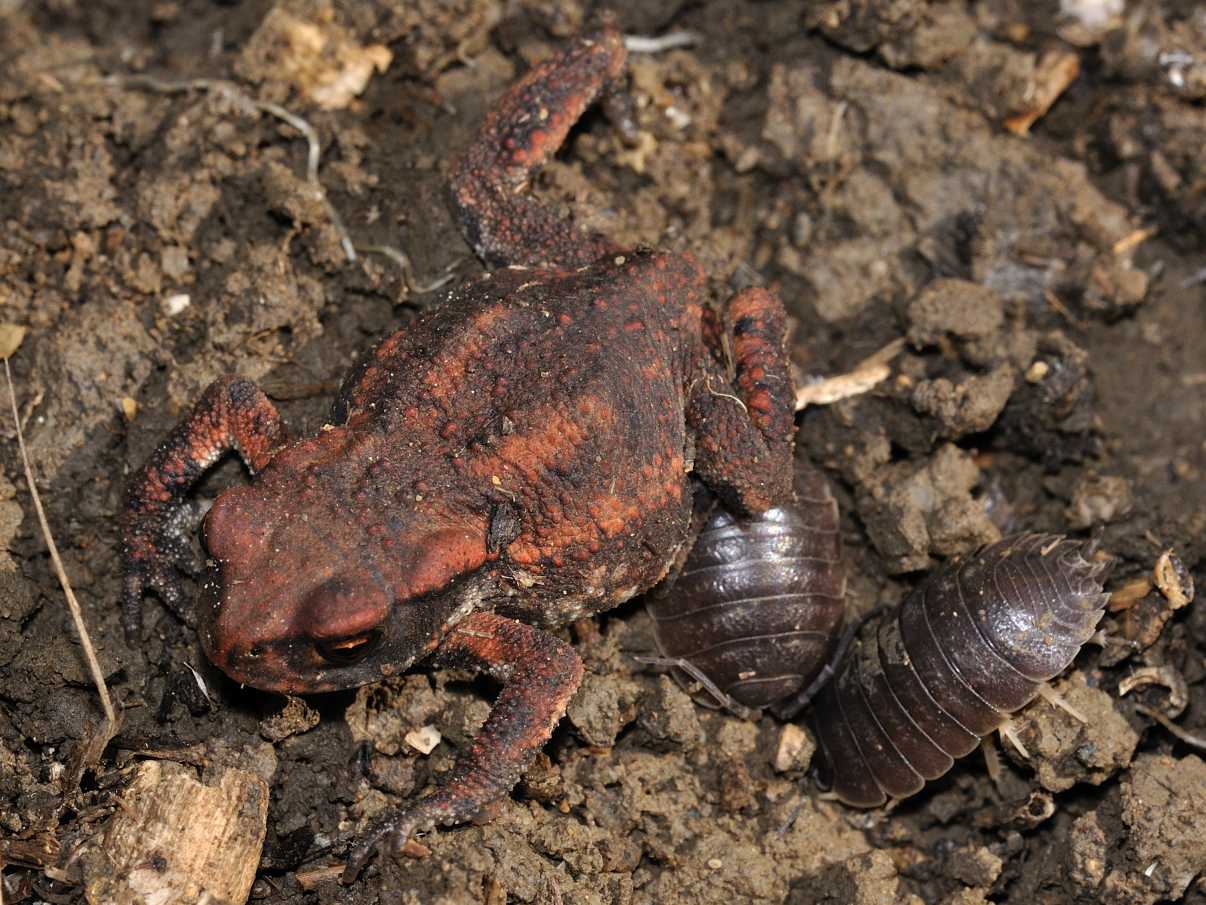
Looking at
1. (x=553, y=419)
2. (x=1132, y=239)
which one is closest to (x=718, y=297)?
(x=553, y=419)

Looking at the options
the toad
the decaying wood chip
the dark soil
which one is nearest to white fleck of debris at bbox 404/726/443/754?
the dark soil

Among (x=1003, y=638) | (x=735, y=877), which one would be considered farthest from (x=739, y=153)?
(x=735, y=877)

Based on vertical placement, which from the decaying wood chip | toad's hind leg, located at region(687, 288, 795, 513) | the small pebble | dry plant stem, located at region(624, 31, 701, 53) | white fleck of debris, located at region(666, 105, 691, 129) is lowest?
the small pebble

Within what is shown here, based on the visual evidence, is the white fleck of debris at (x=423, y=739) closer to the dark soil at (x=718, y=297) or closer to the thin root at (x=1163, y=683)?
the dark soil at (x=718, y=297)

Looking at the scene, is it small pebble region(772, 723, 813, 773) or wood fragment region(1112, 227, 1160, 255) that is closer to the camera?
small pebble region(772, 723, 813, 773)

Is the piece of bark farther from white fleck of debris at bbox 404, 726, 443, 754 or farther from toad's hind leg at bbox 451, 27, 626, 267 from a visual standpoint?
toad's hind leg at bbox 451, 27, 626, 267

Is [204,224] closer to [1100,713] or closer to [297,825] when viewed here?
[297,825]
